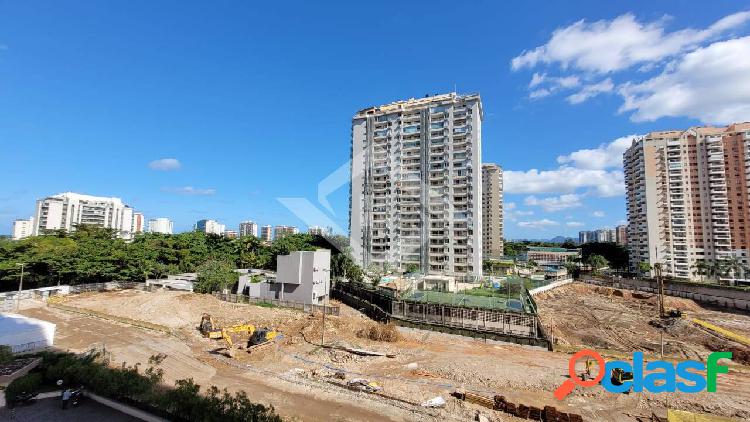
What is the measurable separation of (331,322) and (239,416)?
859 inches

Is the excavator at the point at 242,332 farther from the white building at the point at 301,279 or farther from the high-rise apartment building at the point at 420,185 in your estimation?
the high-rise apartment building at the point at 420,185

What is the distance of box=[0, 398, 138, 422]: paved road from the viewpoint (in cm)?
1612

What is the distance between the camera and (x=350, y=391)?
2019 cm

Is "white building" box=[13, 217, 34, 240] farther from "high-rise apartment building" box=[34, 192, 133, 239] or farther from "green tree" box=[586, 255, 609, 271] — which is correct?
"green tree" box=[586, 255, 609, 271]

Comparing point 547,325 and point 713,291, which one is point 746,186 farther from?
point 547,325

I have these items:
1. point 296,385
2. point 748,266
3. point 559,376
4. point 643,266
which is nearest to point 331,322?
point 296,385

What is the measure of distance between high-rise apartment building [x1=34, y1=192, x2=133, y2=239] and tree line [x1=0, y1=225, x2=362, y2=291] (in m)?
55.5

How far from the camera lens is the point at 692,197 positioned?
82562 millimetres

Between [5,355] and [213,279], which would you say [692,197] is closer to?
[213,279]

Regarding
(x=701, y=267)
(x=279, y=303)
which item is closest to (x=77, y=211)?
(x=279, y=303)

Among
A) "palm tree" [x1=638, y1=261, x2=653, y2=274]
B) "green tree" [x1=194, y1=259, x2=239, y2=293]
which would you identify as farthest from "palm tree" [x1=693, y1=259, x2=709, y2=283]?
"green tree" [x1=194, y1=259, x2=239, y2=293]

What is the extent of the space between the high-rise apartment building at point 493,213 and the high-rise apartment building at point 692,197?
145 ft

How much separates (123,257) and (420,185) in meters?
55.2

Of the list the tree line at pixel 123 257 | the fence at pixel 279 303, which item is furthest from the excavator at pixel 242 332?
the tree line at pixel 123 257
